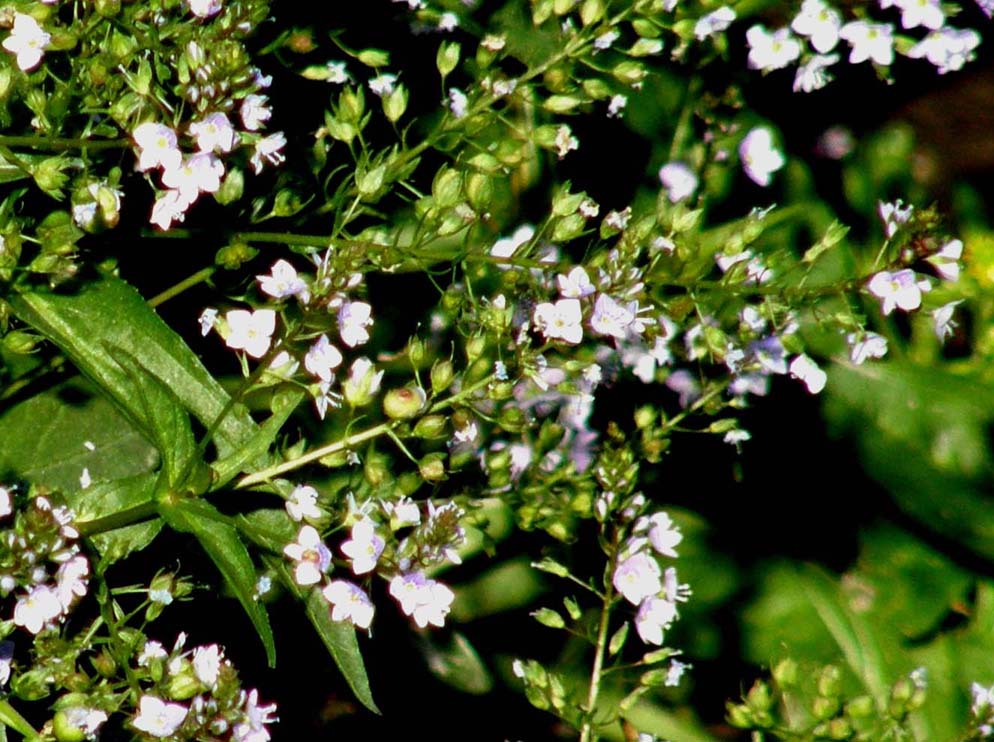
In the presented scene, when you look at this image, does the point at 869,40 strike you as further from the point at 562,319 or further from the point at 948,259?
the point at 562,319

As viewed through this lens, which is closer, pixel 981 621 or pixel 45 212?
pixel 45 212

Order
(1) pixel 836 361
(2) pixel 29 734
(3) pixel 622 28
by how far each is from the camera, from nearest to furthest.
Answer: (2) pixel 29 734, (3) pixel 622 28, (1) pixel 836 361

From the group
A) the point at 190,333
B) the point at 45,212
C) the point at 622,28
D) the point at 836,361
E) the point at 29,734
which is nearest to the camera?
the point at 29,734

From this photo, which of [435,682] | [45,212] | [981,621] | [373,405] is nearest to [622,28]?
[373,405]

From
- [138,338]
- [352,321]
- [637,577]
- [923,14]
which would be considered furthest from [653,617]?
[923,14]

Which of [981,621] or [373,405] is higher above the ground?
[373,405]

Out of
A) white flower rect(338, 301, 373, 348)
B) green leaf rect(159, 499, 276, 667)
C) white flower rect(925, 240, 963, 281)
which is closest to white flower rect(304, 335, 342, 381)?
white flower rect(338, 301, 373, 348)

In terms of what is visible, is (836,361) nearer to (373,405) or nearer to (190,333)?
(373,405)
